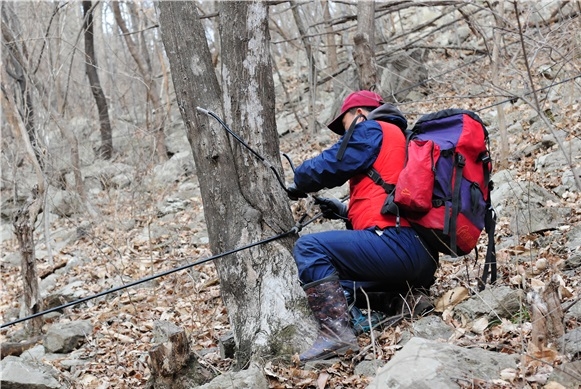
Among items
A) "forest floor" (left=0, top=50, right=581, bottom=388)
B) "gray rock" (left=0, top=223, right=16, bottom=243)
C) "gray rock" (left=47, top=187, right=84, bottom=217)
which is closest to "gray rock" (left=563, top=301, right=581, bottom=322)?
"forest floor" (left=0, top=50, right=581, bottom=388)

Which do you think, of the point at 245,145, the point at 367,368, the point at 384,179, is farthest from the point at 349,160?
the point at 367,368

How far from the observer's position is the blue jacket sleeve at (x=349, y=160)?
3895 mm

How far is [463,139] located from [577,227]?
207cm

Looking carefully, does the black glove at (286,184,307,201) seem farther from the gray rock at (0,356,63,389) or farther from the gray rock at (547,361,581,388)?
the gray rock at (0,356,63,389)


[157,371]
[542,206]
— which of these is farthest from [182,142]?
[157,371]

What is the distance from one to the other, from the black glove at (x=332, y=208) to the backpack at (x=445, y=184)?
53 cm

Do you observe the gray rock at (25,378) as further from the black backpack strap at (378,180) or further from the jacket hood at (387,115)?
the jacket hood at (387,115)

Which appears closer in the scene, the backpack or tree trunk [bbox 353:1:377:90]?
the backpack

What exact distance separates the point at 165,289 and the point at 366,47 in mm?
3398

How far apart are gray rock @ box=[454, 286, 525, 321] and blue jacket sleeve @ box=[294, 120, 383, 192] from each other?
102 centimetres

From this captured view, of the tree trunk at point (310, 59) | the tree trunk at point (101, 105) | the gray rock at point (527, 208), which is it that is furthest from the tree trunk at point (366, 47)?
the tree trunk at point (101, 105)

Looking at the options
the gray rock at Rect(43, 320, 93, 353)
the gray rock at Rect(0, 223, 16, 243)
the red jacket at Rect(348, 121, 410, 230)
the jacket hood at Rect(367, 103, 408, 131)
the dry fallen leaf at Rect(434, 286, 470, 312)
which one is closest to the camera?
the red jacket at Rect(348, 121, 410, 230)

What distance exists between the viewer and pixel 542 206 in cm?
601

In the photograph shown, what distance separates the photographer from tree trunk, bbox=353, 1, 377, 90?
277 inches
